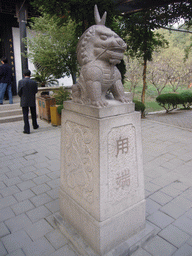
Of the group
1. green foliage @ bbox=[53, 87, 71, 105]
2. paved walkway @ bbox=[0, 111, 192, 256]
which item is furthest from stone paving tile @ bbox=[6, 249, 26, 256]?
green foliage @ bbox=[53, 87, 71, 105]

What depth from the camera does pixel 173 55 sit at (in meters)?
15.5

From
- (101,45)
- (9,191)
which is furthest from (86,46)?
(9,191)

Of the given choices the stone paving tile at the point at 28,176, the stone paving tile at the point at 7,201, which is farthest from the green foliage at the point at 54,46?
the stone paving tile at the point at 7,201

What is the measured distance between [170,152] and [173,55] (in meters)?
12.4

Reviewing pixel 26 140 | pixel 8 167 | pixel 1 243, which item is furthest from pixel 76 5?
pixel 1 243

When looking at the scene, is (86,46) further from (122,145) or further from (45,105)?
(45,105)

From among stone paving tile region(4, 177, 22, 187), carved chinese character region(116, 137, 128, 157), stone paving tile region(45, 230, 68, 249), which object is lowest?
stone paving tile region(45, 230, 68, 249)

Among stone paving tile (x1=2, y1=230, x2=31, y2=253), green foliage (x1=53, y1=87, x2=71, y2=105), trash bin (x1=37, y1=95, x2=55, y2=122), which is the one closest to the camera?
stone paving tile (x1=2, y1=230, x2=31, y2=253)

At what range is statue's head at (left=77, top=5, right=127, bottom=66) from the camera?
2203 millimetres

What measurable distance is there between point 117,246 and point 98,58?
211 centimetres

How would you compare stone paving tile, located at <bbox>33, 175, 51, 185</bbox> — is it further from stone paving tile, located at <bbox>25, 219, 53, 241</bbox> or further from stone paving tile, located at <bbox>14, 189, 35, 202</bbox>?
stone paving tile, located at <bbox>25, 219, 53, 241</bbox>

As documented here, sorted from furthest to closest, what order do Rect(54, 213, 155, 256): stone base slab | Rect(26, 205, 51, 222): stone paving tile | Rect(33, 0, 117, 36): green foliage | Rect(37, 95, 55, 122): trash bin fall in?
Rect(37, 95, 55, 122): trash bin
Rect(33, 0, 117, 36): green foliage
Rect(26, 205, 51, 222): stone paving tile
Rect(54, 213, 155, 256): stone base slab

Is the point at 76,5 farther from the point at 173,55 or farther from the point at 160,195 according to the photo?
the point at 173,55

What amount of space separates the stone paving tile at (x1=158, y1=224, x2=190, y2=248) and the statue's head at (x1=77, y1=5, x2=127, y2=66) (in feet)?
7.23
